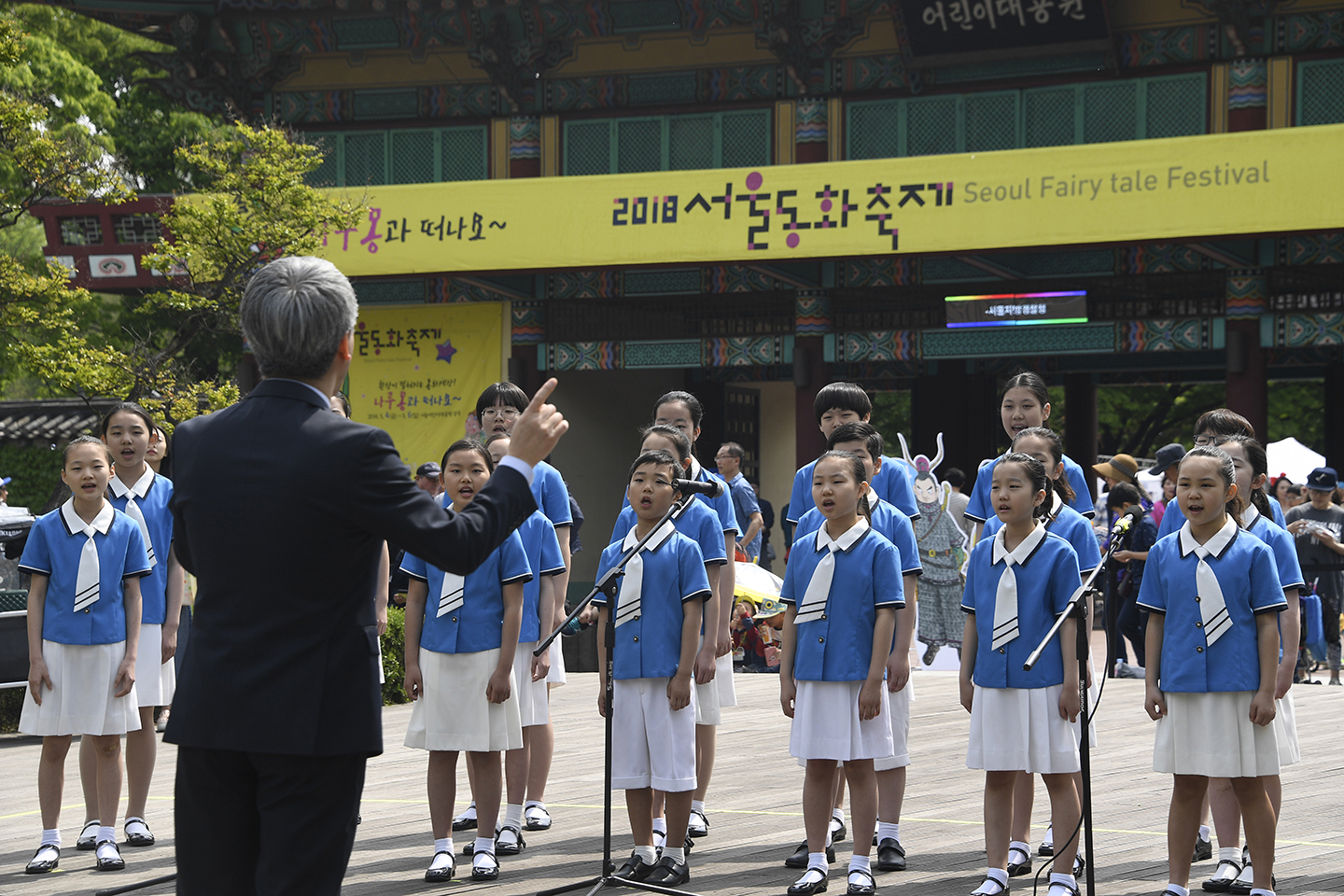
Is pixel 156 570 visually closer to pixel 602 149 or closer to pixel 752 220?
pixel 752 220

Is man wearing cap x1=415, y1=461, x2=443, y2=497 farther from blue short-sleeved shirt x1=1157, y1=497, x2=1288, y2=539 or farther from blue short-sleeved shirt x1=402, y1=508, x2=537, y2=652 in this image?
blue short-sleeved shirt x1=1157, y1=497, x2=1288, y2=539

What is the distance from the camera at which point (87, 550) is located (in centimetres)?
630

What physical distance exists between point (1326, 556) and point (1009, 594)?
811cm

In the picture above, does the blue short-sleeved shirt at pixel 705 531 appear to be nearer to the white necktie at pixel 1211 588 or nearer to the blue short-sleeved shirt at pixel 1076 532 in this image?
the blue short-sleeved shirt at pixel 1076 532

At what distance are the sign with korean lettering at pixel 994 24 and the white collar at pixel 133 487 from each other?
12834mm

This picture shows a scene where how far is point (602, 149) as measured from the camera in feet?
62.7

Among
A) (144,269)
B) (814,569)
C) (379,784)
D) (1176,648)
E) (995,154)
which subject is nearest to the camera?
(1176,648)

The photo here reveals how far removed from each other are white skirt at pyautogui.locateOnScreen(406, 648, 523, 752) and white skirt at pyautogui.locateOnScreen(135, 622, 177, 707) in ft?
4.08

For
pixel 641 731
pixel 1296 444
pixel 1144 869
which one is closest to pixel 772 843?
pixel 641 731

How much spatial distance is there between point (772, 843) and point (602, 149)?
13911 mm

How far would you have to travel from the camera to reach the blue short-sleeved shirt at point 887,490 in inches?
267

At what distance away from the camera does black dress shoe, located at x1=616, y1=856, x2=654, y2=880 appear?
18.3ft

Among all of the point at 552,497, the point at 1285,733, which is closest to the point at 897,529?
the point at 552,497

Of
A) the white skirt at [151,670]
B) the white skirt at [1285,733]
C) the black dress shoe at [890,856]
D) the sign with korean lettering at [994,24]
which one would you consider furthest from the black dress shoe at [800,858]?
the sign with korean lettering at [994,24]
